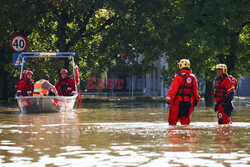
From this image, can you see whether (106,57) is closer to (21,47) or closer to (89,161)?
(21,47)

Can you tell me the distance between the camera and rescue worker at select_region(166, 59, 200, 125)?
47.7ft

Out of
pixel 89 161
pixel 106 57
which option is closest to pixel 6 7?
pixel 106 57

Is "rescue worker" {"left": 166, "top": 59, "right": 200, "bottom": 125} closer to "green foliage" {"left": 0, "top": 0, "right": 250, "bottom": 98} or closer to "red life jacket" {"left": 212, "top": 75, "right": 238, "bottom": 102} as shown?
"red life jacket" {"left": 212, "top": 75, "right": 238, "bottom": 102}

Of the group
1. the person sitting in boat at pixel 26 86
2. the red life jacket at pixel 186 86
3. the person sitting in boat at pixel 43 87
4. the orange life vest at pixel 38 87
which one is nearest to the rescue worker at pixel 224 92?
the red life jacket at pixel 186 86

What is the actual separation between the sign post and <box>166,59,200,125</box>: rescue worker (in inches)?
491

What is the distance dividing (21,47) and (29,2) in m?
8.56

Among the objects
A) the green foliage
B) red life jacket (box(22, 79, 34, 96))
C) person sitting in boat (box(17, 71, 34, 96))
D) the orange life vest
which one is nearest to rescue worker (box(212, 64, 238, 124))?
the orange life vest

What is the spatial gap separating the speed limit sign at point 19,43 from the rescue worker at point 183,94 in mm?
12462

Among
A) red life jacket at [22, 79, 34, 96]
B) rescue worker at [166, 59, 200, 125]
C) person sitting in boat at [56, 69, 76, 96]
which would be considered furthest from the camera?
person sitting in boat at [56, 69, 76, 96]

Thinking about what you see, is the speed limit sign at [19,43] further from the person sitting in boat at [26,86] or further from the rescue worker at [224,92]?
the rescue worker at [224,92]

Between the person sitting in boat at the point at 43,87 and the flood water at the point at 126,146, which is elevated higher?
the person sitting in boat at the point at 43,87

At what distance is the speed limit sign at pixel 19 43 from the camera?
2606 cm

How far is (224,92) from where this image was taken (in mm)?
15711

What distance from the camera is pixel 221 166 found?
8.62 m
